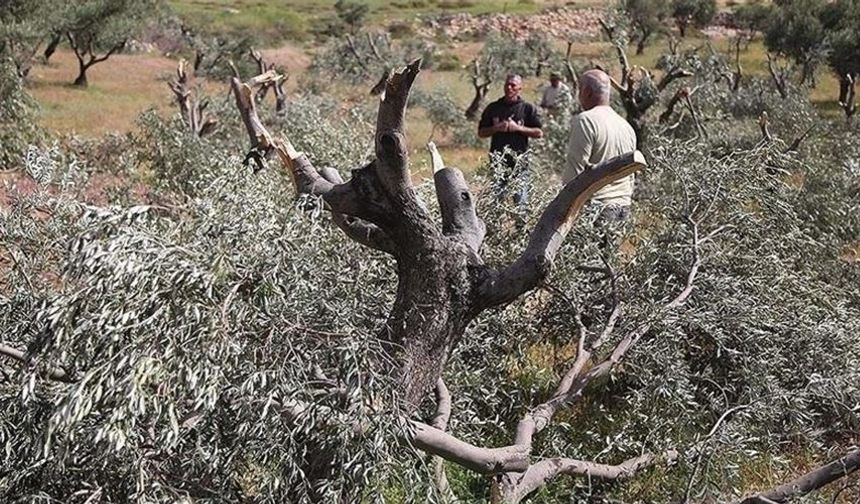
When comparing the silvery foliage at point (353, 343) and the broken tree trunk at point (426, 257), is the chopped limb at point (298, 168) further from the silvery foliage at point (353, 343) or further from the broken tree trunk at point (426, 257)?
the silvery foliage at point (353, 343)

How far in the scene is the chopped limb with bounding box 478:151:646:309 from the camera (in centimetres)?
360

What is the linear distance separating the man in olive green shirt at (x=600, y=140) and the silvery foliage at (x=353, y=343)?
283mm

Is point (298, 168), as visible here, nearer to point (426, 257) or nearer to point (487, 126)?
point (426, 257)

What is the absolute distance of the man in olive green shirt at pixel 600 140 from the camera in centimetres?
608

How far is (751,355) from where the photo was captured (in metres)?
4.89

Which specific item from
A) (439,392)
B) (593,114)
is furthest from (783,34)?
(439,392)

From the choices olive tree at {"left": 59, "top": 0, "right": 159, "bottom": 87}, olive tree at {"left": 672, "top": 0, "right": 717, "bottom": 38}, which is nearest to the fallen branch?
olive tree at {"left": 59, "top": 0, "right": 159, "bottom": 87}

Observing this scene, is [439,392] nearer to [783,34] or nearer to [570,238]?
[570,238]

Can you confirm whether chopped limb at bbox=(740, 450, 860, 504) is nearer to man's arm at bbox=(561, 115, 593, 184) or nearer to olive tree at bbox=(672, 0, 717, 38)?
man's arm at bbox=(561, 115, 593, 184)

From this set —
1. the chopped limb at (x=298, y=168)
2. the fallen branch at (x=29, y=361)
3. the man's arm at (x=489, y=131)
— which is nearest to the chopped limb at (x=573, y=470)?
the chopped limb at (x=298, y=168)

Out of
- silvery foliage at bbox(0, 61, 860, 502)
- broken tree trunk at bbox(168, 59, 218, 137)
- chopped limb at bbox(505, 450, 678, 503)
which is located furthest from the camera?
broken tree trunk at bbox(168, 59, 218, 137)

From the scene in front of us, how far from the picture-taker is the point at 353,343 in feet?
9.84

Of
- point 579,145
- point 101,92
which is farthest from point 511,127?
point 101,92

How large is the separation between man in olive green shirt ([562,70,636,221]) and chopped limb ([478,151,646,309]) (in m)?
2.28
